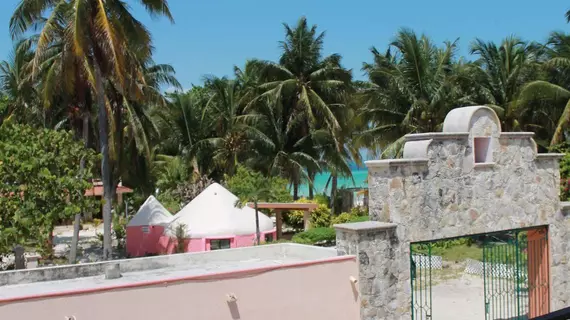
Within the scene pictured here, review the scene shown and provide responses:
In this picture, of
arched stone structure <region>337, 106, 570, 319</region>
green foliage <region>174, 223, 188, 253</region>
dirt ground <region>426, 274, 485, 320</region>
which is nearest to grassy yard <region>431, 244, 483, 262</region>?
dirt ground <region>426, 274, 485, 320</region>

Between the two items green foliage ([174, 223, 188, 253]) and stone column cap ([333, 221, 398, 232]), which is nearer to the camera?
stone column cap ([333, 221, 398, 232])

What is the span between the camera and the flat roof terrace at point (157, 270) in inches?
344

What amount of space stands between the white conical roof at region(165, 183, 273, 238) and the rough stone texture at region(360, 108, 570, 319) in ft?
48.0

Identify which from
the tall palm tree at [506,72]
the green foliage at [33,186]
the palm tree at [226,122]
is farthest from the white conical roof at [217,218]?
the tall palm tree at [506,72]

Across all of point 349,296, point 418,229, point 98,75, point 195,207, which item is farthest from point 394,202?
point 195,207

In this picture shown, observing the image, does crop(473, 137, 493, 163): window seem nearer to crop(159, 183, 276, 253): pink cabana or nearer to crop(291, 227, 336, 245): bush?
crop(291, 227, 336, 245): bush

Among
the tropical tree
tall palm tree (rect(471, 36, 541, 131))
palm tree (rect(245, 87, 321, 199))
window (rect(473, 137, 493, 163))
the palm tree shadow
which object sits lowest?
the palm tree shadow

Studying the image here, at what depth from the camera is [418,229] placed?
10.1 m

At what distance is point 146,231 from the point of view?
88.9 ft

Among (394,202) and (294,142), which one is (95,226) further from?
(394,202)

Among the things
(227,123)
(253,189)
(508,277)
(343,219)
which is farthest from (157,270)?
(227,123)

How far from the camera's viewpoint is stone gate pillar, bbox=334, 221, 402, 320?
31.7ft

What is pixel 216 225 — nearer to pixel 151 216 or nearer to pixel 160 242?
pixel 160 242

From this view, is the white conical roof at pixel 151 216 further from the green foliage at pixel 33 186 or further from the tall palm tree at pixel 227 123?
the green foliage at pixel 33 186
